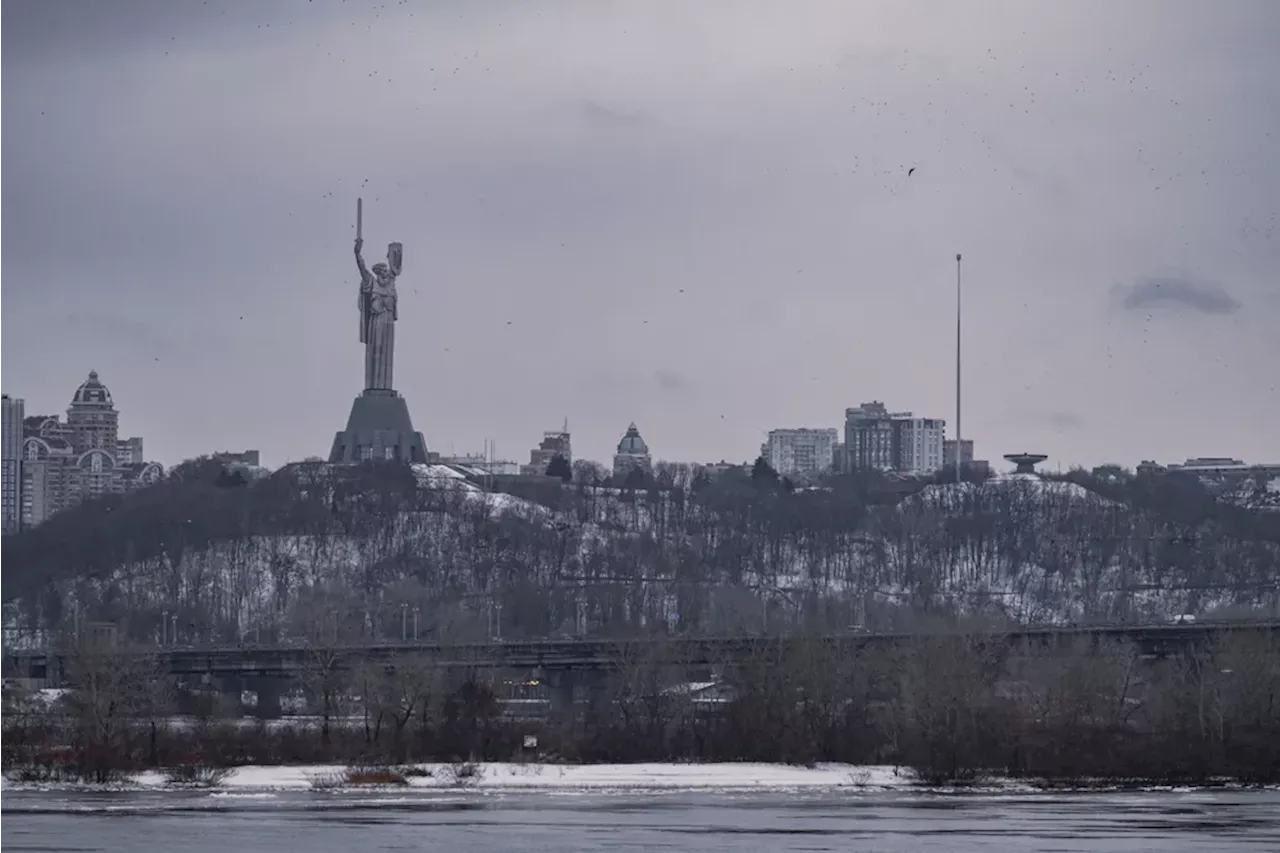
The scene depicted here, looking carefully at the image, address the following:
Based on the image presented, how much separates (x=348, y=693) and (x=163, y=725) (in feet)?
30.5

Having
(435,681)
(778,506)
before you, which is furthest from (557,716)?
(778,506)

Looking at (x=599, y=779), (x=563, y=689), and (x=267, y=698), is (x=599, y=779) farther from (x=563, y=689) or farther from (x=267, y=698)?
(x=563, y=689)

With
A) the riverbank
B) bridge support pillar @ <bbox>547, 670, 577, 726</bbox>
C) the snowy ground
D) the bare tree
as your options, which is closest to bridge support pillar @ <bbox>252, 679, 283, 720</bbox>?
the bare tree

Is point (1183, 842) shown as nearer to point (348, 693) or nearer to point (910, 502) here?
point (348, 693)

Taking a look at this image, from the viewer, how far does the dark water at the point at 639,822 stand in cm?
4956

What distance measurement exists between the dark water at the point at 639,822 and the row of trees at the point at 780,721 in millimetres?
6415

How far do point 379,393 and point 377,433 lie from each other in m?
5.12

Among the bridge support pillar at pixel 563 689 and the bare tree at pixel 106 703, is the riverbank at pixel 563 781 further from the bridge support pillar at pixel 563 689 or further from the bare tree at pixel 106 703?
the bridge support pillar at pixel 563 689

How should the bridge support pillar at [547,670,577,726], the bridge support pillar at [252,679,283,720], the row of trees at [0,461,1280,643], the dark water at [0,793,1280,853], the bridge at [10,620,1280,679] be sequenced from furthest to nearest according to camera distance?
the row of trees at [0,461,1280,643] → the bridge support pillar at [547,670,577,726] → the bridge support pillar at [252,679,283,720] → the bridge at [10,620,1280,679] → the dark water at [0,793,1280,853]

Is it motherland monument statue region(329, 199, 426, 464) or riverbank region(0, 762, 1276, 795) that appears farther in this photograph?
motherland monument statue region(329, 199, 426, 464)

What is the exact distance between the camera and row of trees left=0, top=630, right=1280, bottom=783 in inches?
2719

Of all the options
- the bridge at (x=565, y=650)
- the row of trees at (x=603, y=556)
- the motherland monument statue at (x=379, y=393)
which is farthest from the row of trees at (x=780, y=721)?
the motherland monument statue at (x=379, y=393)

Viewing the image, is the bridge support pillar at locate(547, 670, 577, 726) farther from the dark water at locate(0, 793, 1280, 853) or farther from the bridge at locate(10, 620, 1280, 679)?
the dark water at locate(0, 793, 1280, 853)

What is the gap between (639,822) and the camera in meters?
54.2
